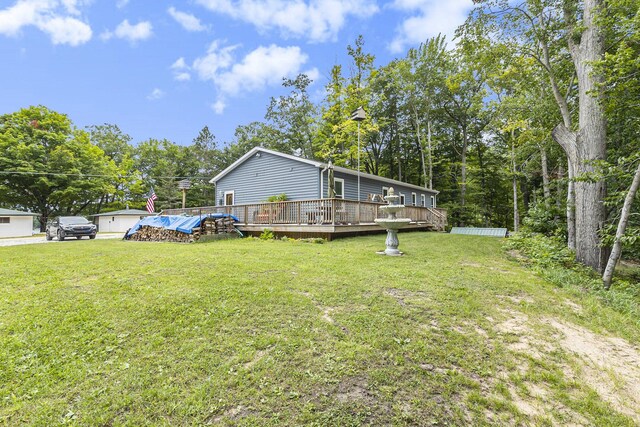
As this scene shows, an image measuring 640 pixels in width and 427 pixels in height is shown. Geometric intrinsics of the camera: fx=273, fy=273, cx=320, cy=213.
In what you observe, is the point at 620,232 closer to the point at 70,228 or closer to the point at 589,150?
the point at 589,150

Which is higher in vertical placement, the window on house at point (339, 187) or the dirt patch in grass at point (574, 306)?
the window on house at point (339, 187)

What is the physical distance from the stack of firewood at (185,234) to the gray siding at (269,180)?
345 centimetres

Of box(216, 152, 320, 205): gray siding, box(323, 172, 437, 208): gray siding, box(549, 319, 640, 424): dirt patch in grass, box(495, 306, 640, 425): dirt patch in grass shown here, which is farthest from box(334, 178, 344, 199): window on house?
box(549, 319, 640, 424): dirt patch in grass

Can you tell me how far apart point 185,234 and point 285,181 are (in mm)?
5295

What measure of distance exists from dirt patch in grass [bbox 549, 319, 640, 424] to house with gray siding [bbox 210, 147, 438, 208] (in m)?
9.56

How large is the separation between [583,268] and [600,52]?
505 centimetres

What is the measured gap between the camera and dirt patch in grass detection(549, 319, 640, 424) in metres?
2.11

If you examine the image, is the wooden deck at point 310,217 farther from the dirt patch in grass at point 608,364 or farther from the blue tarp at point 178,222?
the dirt patch in grass at point 608,364

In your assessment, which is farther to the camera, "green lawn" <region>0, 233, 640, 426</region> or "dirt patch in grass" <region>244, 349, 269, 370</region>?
"dirt patch in grass" <region>244, 349, 269, 370</region>

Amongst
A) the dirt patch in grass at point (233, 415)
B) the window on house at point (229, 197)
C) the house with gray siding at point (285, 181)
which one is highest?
the house with gray siding at point (285, 181)

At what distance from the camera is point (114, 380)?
6.79 feet

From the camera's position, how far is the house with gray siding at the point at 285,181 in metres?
12.5

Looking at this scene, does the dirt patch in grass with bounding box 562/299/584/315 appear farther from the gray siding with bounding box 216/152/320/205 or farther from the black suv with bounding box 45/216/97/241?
the black suv with bounding box 45/216/97/241

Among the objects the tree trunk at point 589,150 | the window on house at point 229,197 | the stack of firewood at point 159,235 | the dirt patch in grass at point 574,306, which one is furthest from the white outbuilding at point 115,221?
the tree trunk at point 589,150
